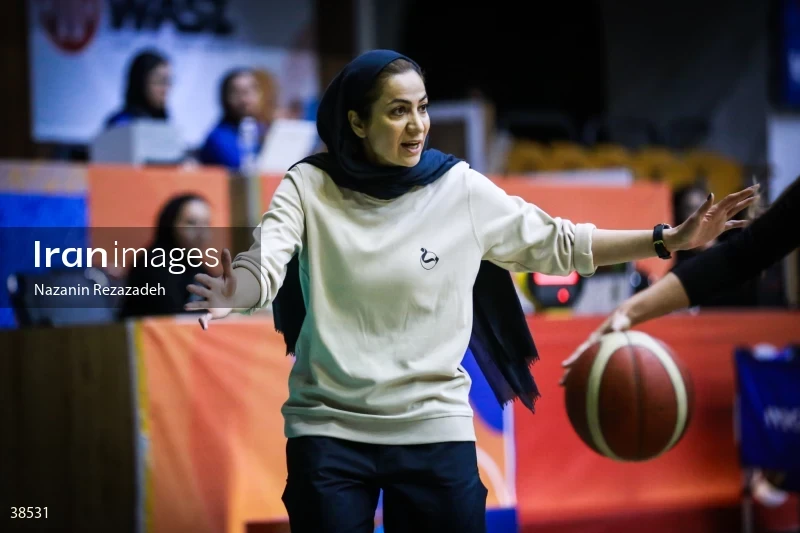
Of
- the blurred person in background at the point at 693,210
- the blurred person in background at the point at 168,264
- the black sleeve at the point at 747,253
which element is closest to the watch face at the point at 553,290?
the blurred person in background at the point at 693,210

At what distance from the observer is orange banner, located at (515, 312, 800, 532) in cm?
467

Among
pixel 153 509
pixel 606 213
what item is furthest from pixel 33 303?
pixel 606 213

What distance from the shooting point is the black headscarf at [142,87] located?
7.28 m

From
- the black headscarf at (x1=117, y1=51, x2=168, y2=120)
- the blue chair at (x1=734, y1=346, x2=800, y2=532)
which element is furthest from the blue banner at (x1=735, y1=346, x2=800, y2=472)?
the black headscarf at (x1=117, y1=51, x2=168, y2=120)

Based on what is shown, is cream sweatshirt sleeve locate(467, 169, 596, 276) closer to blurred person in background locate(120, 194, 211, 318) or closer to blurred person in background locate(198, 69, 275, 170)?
blurred person in background locate(120, 194, 211, 318)

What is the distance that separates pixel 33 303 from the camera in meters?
4.29

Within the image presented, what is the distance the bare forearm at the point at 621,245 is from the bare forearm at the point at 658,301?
748mm

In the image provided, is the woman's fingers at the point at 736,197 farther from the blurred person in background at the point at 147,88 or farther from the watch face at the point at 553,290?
the blurred person in background at the point at 147,88

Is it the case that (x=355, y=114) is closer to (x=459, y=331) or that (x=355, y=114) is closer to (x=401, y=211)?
(x=401, y=211)

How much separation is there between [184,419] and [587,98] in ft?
33.6

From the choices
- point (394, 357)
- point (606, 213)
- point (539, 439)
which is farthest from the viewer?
point (606, 213)

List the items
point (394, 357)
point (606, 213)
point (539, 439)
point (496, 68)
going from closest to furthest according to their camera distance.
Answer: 1. point (394, 357)
2. point (539, 439)
3. point (606, 213)
4. point (496, 68)

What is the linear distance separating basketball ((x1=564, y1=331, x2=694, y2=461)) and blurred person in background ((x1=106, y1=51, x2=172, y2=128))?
454 centimetres

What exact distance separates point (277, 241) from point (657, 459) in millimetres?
3205
